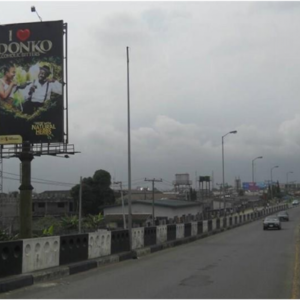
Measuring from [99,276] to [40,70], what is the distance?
13901 mm

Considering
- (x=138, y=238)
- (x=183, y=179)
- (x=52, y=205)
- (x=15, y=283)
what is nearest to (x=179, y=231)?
(x=138, y=238)

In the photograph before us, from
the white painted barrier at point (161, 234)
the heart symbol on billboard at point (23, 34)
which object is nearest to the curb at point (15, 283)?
the white painted barrier at point (161, 234)

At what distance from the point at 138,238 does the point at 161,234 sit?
12.6 feet

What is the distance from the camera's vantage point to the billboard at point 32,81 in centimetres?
2350

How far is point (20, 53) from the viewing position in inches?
938

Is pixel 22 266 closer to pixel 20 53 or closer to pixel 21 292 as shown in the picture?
pixel 21 292

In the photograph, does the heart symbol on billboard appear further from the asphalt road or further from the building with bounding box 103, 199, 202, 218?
the building with bounding box 103, 199, 202, 218

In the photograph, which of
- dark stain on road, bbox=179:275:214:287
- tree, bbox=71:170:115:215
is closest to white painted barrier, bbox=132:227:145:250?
dark stain on road, bbox=179:275:214:287

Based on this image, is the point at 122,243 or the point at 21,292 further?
the point at 122,243

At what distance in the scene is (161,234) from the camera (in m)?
24.1

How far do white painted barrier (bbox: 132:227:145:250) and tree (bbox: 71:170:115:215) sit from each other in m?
66.3

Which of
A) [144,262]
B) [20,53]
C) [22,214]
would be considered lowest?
[144,262]

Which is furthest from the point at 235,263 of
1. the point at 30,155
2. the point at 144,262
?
the point at 30,155

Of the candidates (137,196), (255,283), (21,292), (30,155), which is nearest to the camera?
(21,292)
